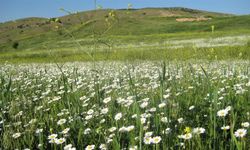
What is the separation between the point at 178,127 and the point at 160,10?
132116 mm

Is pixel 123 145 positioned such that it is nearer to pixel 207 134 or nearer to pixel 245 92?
pixel 207 134

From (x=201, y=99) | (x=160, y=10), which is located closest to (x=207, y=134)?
(x=201, y=99)

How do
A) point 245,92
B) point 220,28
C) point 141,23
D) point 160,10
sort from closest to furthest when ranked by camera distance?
point 245,92
point 220,28
point 141,23
point 160,10

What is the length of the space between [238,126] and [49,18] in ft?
10.2

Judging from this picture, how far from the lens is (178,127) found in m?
3.96

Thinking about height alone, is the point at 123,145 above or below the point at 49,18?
below

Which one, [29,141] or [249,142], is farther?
[29,141]

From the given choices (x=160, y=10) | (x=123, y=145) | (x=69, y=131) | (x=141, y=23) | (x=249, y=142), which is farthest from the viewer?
(x=160, y=10)

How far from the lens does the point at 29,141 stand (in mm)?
3908

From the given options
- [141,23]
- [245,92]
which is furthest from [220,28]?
[245,92]

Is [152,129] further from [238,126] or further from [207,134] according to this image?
[238,126]

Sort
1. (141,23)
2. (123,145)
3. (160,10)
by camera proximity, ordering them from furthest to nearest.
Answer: (160,10), (141,23), (123,145)

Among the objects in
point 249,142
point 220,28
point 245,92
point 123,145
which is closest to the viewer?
point 249,142

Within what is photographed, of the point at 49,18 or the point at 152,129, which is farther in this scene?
the point at 49,18
